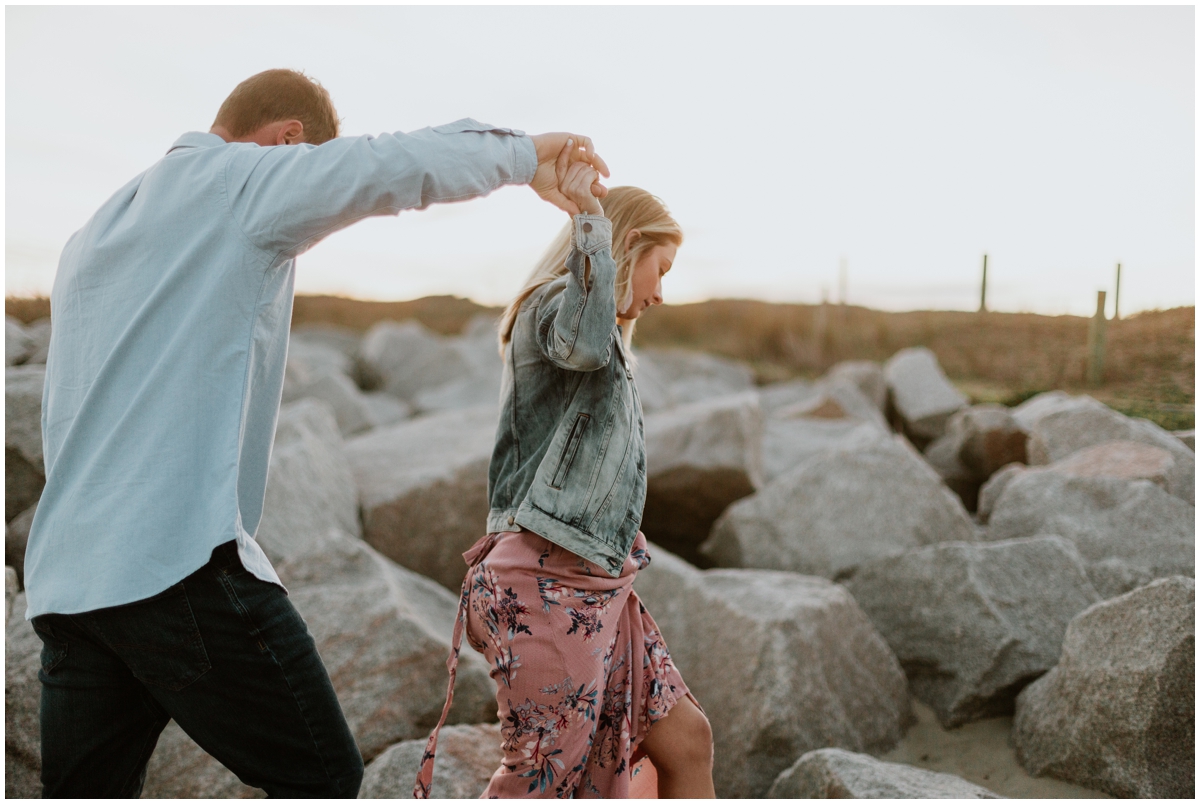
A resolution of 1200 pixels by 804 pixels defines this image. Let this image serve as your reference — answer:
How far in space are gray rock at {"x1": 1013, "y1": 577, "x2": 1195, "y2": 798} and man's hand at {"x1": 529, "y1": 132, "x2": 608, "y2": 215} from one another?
87.1 inches

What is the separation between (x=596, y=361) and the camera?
1777mm

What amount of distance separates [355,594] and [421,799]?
1216 mm

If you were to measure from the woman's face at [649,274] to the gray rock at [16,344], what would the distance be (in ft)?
19.5

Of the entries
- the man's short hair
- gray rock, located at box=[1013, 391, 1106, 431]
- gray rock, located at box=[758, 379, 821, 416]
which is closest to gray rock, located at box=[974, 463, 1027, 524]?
gray rock, located at box=[1013, 391, 1106, 431]

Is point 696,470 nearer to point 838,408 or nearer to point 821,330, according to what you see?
point 838,408

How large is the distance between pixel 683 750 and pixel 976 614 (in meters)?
1.88

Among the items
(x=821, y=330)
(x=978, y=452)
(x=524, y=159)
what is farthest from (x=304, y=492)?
(x=821, y=330)

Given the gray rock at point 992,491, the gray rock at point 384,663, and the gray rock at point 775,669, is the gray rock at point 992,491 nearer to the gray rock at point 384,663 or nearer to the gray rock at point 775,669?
the gray rock at point 775,669

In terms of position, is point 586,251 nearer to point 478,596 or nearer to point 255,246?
point 255,246

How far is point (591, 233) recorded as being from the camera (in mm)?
1801

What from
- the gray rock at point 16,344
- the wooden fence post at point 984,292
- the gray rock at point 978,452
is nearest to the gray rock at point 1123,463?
the gray rock at point 978,452

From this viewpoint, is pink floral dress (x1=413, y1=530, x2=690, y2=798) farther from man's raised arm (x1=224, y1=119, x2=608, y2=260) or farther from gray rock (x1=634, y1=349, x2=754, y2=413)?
gray rock (x1=634, y1=349, x2=754, y2=413)

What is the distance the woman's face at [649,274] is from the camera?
6.98 ft

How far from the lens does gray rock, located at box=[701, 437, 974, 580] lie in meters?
4.39
